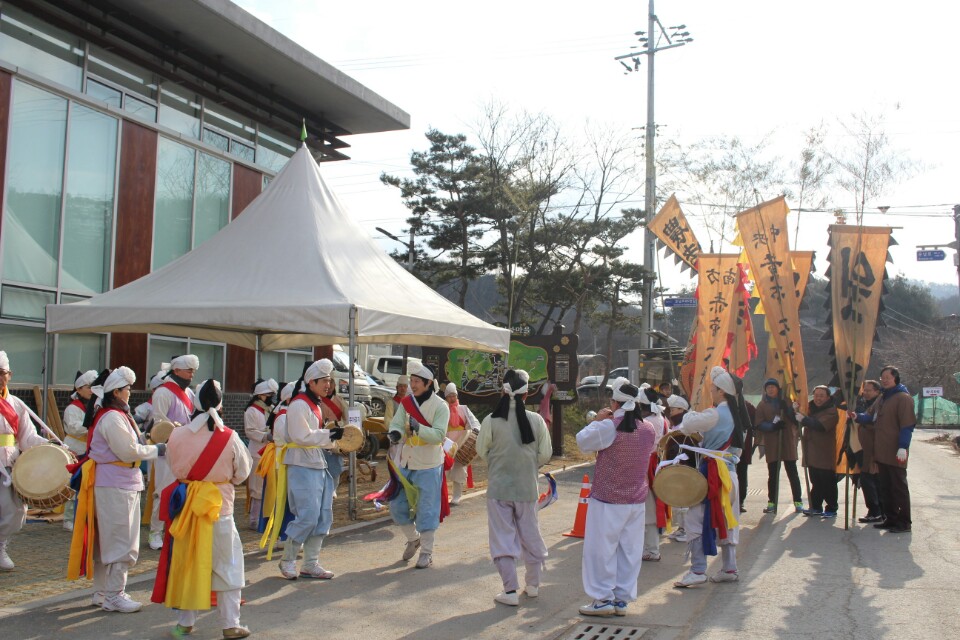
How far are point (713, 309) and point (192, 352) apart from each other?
368 inches

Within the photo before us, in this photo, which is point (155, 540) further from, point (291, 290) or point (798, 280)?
point (798, 280)

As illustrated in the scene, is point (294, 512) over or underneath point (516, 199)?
underneath

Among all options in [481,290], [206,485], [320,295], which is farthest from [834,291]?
[481,290]

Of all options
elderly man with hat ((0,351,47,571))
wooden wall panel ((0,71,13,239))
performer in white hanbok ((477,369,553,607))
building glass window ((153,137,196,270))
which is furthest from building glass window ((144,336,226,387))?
performer in white hanbok ((477,369,553,607))

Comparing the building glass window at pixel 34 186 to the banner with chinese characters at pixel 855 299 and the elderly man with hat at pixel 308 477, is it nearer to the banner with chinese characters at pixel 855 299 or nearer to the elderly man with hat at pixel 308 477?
the elderly man with hat at pixel 308 477

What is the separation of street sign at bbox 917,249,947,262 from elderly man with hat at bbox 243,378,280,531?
888 inches

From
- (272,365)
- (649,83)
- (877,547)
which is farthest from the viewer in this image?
(649,83)

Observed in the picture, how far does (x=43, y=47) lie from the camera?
41.4 ft

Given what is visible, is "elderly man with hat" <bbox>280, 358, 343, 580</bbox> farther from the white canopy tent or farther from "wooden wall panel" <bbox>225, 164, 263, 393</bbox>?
"wooden wall panel" <bbox>225, 164, 263, 393</bbox>

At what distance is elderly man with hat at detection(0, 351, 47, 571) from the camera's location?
7.05m

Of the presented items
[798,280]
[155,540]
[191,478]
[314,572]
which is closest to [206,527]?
Answer: [191,478]

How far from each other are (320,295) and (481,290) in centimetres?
3460

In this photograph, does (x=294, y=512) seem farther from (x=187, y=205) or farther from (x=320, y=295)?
(x=187, y=205)

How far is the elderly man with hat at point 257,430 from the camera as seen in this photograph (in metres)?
9.75
